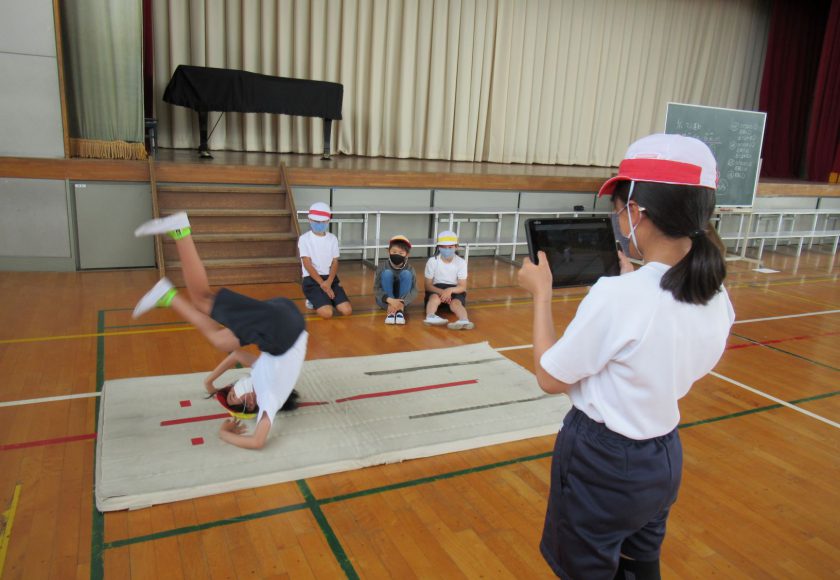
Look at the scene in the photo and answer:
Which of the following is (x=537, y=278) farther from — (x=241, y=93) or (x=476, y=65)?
(x=476, y=65)

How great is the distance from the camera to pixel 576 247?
1771 mm

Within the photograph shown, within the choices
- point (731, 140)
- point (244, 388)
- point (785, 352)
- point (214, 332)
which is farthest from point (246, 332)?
point (731, 140)

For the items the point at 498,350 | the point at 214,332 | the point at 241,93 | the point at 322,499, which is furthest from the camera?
the point at 241,93

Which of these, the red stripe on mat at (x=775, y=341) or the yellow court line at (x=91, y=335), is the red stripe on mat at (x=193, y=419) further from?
the red stripe on mat at (x=775, y=341)

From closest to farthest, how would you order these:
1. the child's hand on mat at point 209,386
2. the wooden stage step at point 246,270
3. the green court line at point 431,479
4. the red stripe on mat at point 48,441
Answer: the green court line at point 431,479
the red stripe on mat at point 48,441
the child's hand on mat at point 209,386
the wooden stage step at point 246,270

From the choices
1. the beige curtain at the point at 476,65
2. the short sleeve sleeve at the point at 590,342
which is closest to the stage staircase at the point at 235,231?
the beige curtain at the point at 476,65

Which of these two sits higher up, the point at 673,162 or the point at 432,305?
the point at 673,162

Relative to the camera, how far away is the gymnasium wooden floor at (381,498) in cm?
197

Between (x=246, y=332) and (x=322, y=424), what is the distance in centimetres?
58

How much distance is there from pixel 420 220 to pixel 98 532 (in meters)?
5.02

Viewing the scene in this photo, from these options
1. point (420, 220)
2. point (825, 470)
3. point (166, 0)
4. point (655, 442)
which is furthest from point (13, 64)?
point (825, 470)

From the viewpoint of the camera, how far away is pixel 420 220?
668 cm

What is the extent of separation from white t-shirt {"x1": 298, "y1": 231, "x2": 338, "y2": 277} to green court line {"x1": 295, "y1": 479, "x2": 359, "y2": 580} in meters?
2.49

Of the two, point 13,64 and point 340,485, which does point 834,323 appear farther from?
point 13,64
